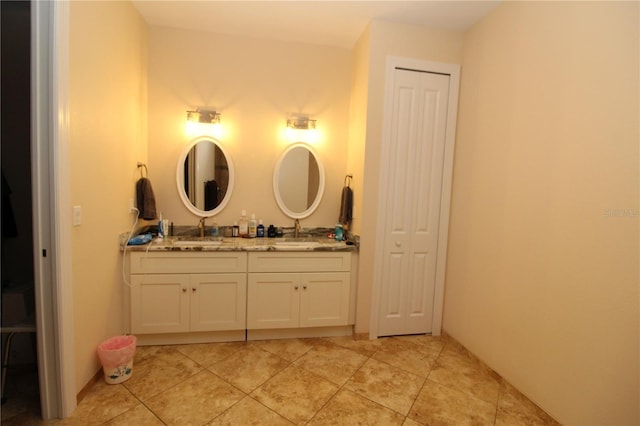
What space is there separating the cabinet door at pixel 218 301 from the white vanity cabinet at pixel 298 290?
0.07 meters

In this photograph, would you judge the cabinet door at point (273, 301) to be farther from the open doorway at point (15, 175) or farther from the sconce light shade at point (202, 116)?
the sconce light shade at point (202, 116)

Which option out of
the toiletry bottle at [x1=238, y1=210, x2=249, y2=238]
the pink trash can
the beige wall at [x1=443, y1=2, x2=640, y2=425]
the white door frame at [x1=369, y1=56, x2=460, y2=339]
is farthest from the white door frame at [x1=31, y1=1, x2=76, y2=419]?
the beige wall at [x1=443, y1=2, x2=640, y2=425]

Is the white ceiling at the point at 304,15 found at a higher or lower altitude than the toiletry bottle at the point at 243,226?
higher

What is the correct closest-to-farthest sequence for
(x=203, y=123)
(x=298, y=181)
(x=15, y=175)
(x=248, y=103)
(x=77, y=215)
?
(x=77, y=215) < (x=15, y=175) < (x=203, y=123) < (x=248, y=103) < (x=298, y=181)

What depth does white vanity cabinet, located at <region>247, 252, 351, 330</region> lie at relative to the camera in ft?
8.16

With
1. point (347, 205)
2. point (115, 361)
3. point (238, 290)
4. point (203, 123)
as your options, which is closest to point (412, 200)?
point (347, 205)

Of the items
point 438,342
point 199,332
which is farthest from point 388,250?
point 199,332

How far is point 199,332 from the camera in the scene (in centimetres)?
246

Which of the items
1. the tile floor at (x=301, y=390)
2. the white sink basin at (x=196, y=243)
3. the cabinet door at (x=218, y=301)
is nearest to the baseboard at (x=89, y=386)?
the tile floor at (x=301, y=390)

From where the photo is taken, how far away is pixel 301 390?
1.95m

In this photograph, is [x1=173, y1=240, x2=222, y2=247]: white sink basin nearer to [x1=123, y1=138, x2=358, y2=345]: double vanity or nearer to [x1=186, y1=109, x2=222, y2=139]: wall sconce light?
[x1=123, y1=138, x2=358, y2=345]: double vanity

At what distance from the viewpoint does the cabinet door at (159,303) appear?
2.33 m

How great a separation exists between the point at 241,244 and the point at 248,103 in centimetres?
138

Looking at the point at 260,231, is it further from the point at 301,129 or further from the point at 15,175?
the point at 15,175
